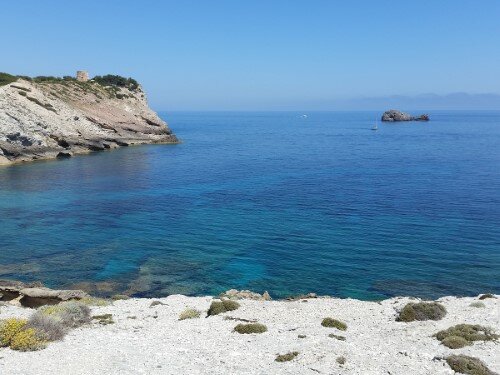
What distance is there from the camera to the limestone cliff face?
95.1 metres

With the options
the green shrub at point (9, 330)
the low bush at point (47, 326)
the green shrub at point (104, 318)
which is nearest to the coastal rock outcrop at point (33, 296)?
the green shrub at point (104, 318)

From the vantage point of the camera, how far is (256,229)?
Answer: 4656 cm

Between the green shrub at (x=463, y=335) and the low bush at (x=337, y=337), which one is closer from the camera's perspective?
the green shrub at (x=463, y=335)

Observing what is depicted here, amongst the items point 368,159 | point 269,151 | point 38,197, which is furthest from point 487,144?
point 38,197

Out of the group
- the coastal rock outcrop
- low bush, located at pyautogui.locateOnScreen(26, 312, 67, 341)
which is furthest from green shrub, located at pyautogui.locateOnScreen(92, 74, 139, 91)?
low bush, located at pyautogui.locateOnScreen(26, 312, 67, 341)

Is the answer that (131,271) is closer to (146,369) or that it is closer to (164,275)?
(164,275)

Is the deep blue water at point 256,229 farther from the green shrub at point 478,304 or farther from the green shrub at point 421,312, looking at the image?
the green shrub at point 421,312

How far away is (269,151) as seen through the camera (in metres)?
120

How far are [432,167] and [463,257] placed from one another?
53.4 metres

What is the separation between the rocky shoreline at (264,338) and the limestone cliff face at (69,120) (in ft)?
253

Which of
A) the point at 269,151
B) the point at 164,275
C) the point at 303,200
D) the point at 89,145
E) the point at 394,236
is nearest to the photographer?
the point at 164,275

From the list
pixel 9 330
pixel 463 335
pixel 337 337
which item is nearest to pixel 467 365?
pixel 463 335

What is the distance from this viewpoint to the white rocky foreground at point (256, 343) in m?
17.6

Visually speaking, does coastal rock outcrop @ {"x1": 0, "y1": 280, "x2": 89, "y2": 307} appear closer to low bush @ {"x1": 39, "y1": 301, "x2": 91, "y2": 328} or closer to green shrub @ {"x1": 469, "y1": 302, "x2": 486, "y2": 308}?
low bush @ {"x1": 39, "y1": 301, "x2": 91, "y2": 328}
